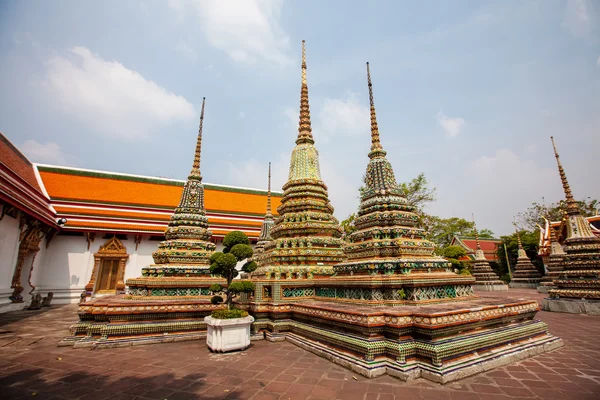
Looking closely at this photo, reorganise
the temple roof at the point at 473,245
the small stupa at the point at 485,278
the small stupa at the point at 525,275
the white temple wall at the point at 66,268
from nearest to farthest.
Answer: the white temple wall at the point at 66,268 < the small stupa at the point at 485,278 < the small stupa at the point at 525,275 < the temple roof at the point at 473,245

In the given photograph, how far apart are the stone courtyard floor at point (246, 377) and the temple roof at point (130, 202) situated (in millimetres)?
14612

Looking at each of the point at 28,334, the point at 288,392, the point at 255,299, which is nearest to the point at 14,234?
the point at 28,334

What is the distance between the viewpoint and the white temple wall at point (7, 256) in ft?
44.1

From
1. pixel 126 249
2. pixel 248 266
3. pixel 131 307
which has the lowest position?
pixel 131 307

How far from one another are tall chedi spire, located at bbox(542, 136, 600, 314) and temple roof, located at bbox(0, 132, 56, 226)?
22.1 metres

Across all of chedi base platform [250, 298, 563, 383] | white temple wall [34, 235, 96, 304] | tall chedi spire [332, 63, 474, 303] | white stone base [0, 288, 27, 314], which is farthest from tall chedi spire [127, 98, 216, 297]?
white temple wall [34, 235, 96, 304]

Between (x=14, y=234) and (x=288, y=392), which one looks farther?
(x=14, y=234)

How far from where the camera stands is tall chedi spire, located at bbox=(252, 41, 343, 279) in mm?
8375

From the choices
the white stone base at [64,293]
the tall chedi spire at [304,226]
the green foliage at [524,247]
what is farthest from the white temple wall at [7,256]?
the green foliage at [524,247]

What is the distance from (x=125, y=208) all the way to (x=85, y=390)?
19635mm

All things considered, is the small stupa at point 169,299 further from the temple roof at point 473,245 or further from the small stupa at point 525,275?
the temple roof at point 473,245

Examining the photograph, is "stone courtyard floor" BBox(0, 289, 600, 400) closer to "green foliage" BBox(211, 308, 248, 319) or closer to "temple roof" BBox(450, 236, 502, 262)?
"green foliage" BBox(211, 308, 248, 319)

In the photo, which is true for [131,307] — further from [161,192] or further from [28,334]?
[161,192]

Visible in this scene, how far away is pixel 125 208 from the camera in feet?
69.3
